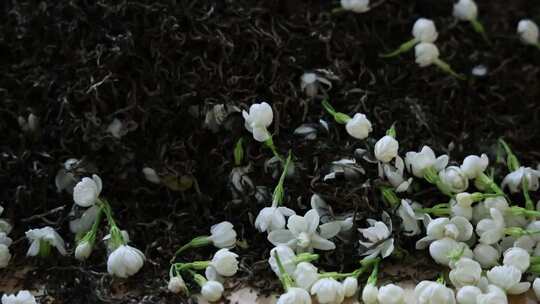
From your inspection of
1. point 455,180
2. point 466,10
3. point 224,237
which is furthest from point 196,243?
point 466,10

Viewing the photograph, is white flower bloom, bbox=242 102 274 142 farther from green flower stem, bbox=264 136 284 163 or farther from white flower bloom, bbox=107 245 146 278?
white flower bloom, bbox=107 245 146 278

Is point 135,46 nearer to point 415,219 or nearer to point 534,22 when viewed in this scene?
point 415,219

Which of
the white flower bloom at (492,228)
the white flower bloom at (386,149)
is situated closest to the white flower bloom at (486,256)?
the white flower bloom at (492,228)

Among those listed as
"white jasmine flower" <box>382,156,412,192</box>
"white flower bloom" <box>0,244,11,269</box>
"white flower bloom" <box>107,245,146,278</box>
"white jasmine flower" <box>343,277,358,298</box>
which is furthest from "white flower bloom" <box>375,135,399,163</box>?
"white flower bloom" <box>0,244,11,269</box>

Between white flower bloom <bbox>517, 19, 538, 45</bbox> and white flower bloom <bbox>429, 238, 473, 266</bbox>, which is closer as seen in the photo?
white flower bloom <bbox>429, 238, 473, 266</bbox>

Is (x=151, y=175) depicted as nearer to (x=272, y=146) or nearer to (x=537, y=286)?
(x=272, y=146)

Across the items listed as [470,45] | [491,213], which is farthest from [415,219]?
[470,45]
